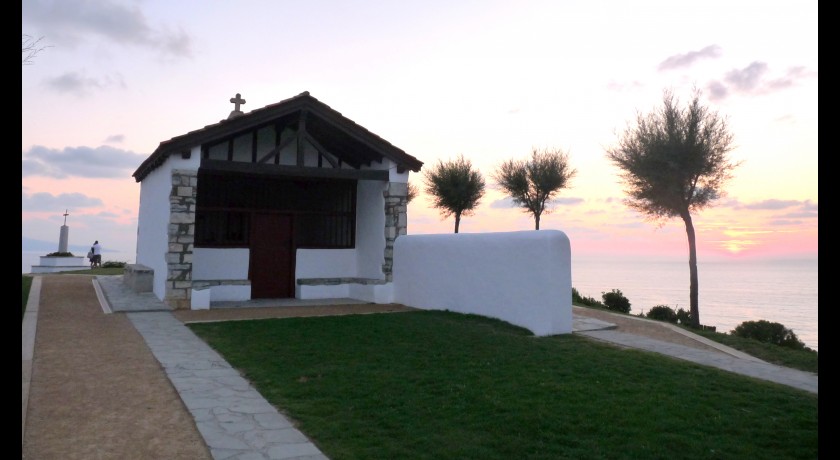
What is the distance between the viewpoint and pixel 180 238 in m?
13.0

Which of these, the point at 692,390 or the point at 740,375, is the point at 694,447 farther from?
the point at 740,375

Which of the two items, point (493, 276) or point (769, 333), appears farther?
point (769, 333)

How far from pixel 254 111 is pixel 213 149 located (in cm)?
209

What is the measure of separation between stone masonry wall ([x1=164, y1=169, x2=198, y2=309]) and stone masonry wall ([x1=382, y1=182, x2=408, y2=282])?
4.90 metres

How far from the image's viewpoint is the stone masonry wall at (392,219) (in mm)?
15195

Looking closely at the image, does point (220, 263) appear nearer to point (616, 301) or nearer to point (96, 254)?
point (616, 301)

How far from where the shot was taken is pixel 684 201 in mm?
18156

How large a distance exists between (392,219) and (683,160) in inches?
378

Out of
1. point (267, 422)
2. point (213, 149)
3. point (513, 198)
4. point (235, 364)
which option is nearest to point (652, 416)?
point (267, 422)

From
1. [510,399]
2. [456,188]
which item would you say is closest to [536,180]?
[456,188]

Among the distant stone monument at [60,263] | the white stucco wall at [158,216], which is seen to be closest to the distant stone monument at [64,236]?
the distant stone monument at [60,263]

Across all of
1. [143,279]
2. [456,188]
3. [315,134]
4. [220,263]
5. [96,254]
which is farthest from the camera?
[96,254]

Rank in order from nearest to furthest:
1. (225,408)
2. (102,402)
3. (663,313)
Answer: (225,408)
(102,402)
(663,313)

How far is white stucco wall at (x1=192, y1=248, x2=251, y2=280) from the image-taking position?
1466 centimetres
